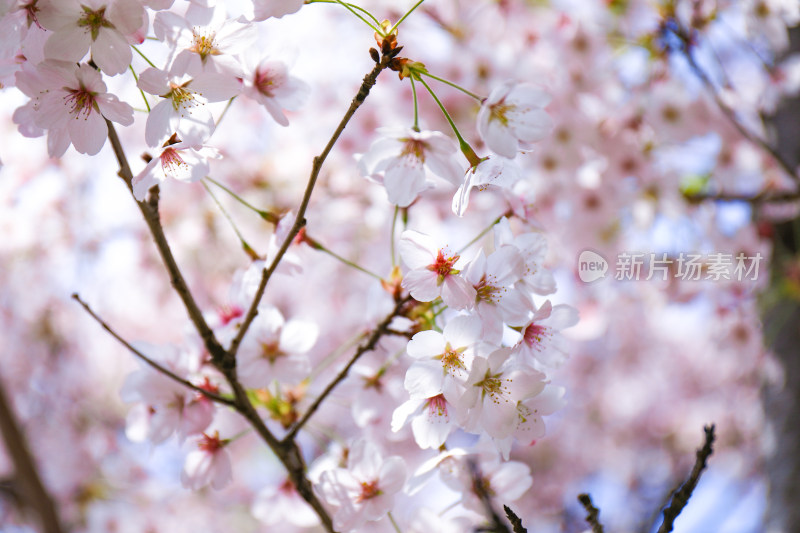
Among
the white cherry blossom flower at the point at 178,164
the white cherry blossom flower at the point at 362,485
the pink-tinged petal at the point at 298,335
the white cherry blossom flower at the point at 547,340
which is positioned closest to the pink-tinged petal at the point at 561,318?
the white cherry blossom flower at the point at 547,340

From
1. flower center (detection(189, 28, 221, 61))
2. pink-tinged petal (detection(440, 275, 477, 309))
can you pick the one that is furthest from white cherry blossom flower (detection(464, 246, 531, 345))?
flower center (detection(189, 28, 221, 61))

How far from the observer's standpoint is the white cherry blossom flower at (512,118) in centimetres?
107

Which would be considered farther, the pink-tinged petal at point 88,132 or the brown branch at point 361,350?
the brown branch at point 361,350

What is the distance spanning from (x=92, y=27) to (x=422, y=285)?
60 cm

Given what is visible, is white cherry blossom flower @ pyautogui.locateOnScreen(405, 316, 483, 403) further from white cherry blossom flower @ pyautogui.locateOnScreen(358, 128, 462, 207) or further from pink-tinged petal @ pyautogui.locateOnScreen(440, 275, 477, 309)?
white cherry blossom flower @ pyautogui.locateOnScreen(358, 128, 462, 207)

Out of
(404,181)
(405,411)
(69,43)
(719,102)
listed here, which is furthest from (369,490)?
(719,102)

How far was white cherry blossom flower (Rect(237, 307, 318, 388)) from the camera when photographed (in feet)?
4.00

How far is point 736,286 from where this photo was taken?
123 inches

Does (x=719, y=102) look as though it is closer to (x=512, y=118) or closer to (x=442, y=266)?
(x=512, y=118)

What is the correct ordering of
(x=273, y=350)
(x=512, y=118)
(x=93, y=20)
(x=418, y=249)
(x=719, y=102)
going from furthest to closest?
(x=719, y=102) < (x=273, y=350) < (x=512, y=118) < (x=418, y=249) < (x=93, y=20)

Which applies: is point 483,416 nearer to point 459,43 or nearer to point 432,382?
point 432,382

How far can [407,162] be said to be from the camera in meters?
1.12

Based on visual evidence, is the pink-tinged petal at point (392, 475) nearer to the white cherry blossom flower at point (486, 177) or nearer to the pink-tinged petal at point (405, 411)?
the pink-tinged petal at point (405, 411)

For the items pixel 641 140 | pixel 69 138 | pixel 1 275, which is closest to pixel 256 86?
pixel 69 138
